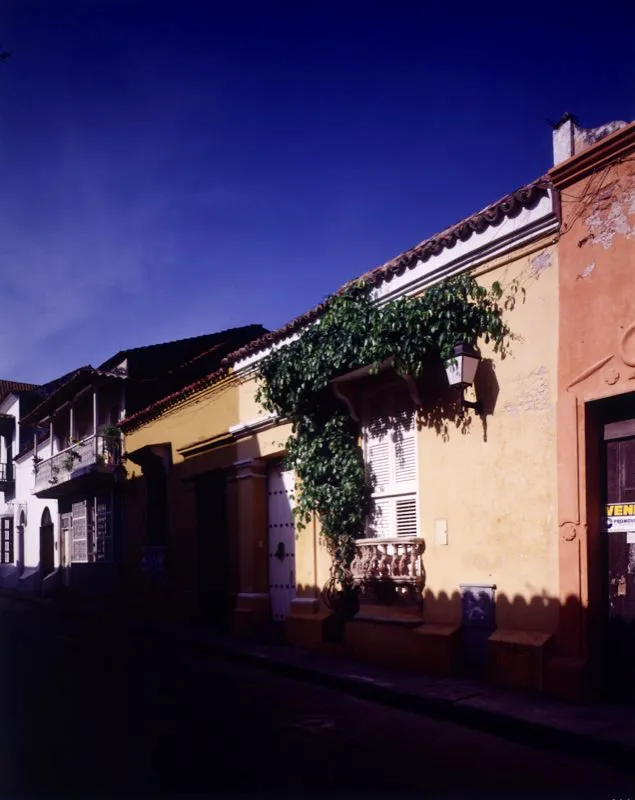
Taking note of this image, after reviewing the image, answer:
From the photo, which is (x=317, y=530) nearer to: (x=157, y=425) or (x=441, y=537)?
(x=441, y=537)

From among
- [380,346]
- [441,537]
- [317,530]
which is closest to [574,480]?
[441,537]

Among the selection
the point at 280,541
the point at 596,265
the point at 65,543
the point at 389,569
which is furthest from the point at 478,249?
the point at 65,543

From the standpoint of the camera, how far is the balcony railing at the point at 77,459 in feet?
63.3

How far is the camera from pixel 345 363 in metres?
9.33

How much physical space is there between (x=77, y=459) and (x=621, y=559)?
17.3 metres

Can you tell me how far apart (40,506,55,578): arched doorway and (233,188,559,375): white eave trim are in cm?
2101

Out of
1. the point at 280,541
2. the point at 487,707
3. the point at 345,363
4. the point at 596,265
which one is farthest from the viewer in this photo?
the point at 280,541

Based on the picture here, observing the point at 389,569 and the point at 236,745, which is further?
the point at 389,569

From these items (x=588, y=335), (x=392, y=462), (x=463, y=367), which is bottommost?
(x=392, y=462)

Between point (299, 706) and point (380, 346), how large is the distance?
12.7 ft

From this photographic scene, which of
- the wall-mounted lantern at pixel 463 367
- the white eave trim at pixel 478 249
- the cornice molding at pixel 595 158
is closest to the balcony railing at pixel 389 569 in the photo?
the wall-mounted lantern at pixel 463 367

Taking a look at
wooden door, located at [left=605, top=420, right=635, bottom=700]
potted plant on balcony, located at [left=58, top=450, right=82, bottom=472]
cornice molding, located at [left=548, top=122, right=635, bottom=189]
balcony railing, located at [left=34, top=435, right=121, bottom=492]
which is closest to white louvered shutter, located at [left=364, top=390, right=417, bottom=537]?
wooden door, located at [left=605, top=420, right=635, bottom=700]

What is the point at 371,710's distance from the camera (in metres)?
7.08

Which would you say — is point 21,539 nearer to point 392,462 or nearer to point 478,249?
point 392,462
